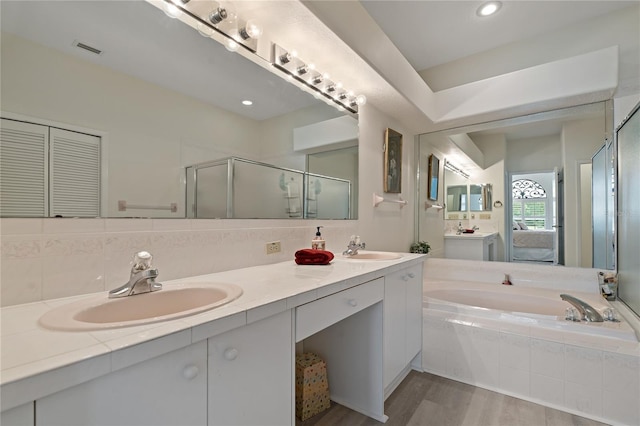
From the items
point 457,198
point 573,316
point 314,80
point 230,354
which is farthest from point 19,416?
point 457,198

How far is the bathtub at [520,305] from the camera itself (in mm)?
1781

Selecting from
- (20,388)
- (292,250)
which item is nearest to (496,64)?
(292,250)

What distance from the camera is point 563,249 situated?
2811 millimetres

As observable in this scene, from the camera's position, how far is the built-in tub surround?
5.30 feet

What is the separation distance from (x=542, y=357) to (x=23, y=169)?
2.66 m

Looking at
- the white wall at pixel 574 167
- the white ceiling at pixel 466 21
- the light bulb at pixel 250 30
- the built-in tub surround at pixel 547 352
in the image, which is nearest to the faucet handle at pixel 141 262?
the light bulb at pixel 250 30

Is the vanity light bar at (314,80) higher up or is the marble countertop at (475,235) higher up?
the vanity light bar at (314,80)

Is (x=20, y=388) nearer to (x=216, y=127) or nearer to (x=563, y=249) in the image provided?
(x=216, y=127)

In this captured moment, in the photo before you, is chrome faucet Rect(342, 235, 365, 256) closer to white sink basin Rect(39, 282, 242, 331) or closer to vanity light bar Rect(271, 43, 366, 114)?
vanity light bar Rect(271, 43, 366, 114)

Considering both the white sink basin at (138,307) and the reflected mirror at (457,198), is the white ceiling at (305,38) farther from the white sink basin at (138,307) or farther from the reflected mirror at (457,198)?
the reflected mirror at (457,198)

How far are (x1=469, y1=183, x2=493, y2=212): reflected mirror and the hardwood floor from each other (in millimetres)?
2144

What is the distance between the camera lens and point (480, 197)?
3496 mm

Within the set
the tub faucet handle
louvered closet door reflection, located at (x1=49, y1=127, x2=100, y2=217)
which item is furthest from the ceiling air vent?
the tub faucet handle

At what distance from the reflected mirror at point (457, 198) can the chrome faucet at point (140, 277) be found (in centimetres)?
345
